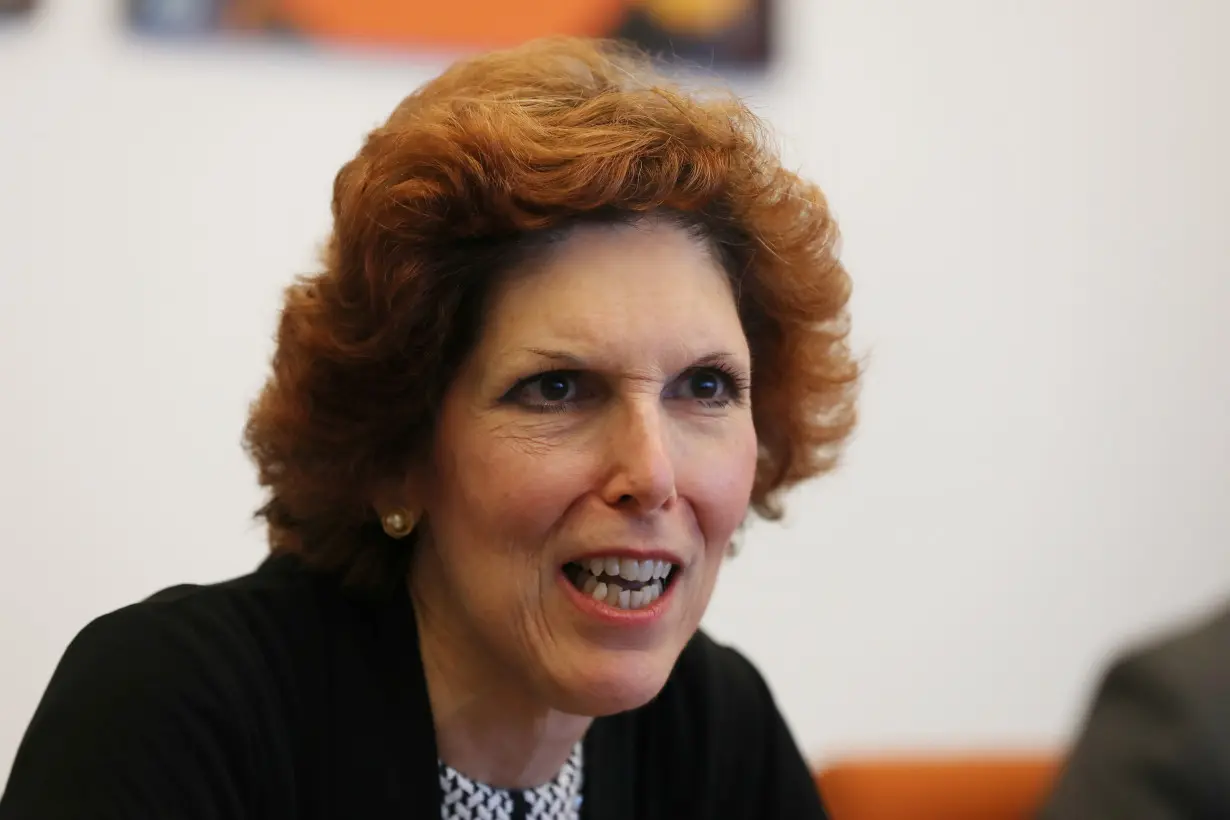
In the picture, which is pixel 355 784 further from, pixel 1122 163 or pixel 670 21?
pixel 1122 163

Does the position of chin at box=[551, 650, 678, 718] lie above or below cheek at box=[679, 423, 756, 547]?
below

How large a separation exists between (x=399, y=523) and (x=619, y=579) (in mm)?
246

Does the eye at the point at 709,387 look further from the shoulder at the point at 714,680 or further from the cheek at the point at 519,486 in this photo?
the shoulder at the point at 714,680

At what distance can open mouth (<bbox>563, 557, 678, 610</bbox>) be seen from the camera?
1183 millimetres

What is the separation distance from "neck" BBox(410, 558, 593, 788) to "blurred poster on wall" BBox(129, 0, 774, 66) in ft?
3.82

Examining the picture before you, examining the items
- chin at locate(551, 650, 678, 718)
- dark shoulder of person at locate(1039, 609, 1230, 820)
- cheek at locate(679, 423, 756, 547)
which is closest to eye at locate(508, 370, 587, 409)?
cheek at locate(679, 423, 756, 547)

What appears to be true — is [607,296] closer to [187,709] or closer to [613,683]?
[613,683]

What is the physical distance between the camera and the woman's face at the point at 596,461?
1.16 m

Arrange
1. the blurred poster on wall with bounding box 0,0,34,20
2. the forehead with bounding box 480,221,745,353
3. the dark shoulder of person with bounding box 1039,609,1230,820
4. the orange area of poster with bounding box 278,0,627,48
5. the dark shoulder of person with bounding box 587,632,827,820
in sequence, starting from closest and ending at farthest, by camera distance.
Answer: the dark shoulder of person with bounding box 1039,609,1230,820, the forehead with bounding box 480,221,745,353, the dark shoulder of person with bounding box 587,632,827,820, the blurred poster on wall with bounding box 0,0,34,20, the orange area of poster with bounding box 278,0,627,48

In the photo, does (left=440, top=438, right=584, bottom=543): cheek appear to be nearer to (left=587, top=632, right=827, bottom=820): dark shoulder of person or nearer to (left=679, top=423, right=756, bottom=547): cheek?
(left=679, top=423, right=756, bottom=547): cheek

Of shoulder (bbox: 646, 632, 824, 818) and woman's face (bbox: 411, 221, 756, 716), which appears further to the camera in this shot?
shoulder (bbox: 646, 632, 824, 818)

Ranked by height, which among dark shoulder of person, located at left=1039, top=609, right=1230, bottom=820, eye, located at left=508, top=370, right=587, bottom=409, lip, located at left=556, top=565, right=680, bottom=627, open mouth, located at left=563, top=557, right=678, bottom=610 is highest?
eye, located at left=508, top=370, right=587, bottom=409

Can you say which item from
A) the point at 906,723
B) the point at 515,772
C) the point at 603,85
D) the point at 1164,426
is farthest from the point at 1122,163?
the point at 515,772

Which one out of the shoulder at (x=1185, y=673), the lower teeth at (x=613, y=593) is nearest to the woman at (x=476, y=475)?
the lower teeth at (x=613, y=593)
